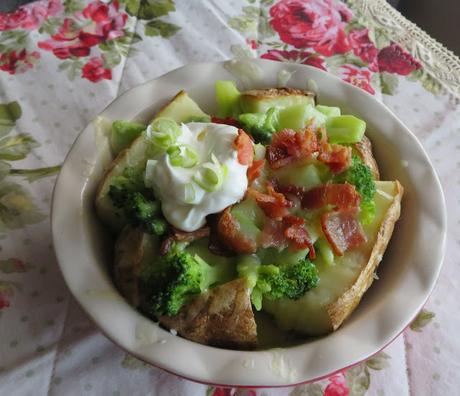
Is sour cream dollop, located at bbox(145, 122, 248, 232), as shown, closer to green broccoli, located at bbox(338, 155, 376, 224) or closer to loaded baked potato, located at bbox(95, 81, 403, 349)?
loaded baked potato, located at bbox(95, 81, 403, 349)

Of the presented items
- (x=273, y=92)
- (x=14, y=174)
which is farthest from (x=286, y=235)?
(x=14, y=174)

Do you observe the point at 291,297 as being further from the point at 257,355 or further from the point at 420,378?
the point at 420,378

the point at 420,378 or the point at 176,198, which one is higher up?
the point at 176,198

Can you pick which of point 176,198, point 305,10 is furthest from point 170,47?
point 176,198

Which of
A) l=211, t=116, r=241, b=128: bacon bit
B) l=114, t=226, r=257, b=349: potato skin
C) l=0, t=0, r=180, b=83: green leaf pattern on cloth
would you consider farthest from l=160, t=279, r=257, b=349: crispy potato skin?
l=0, t=0, r=180, b=83: green leaf pattern on cloth

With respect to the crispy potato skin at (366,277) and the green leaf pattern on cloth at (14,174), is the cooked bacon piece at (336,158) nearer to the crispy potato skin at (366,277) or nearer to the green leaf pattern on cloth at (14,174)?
the crispy potato skin at (366,277)
